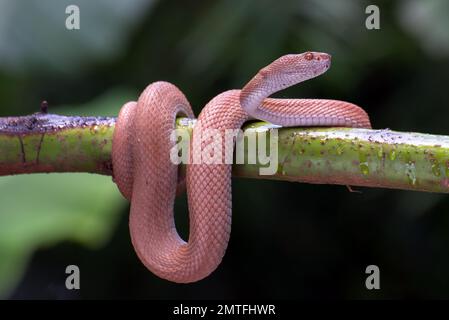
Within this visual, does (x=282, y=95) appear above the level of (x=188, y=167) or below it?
above

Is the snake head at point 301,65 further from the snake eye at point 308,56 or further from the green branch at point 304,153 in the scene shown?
the green branch at point 304,153

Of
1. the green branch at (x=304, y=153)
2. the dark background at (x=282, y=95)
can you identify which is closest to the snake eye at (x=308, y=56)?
the green branch at (x=304, y=153)

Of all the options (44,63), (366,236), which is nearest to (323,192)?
(366,236)

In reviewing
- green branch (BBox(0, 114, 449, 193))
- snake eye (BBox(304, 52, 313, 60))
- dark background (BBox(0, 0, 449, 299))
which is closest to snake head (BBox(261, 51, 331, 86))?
snake eye (BBox(304, 52, 313, 60))

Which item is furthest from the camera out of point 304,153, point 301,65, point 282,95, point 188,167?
point 282,95

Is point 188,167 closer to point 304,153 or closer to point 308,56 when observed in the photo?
point 304,153

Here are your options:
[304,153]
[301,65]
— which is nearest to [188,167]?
[304,153]

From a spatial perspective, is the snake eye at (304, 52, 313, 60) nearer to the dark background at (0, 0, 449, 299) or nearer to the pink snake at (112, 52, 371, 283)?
the pink snake at (112, 52, 371, 283)
